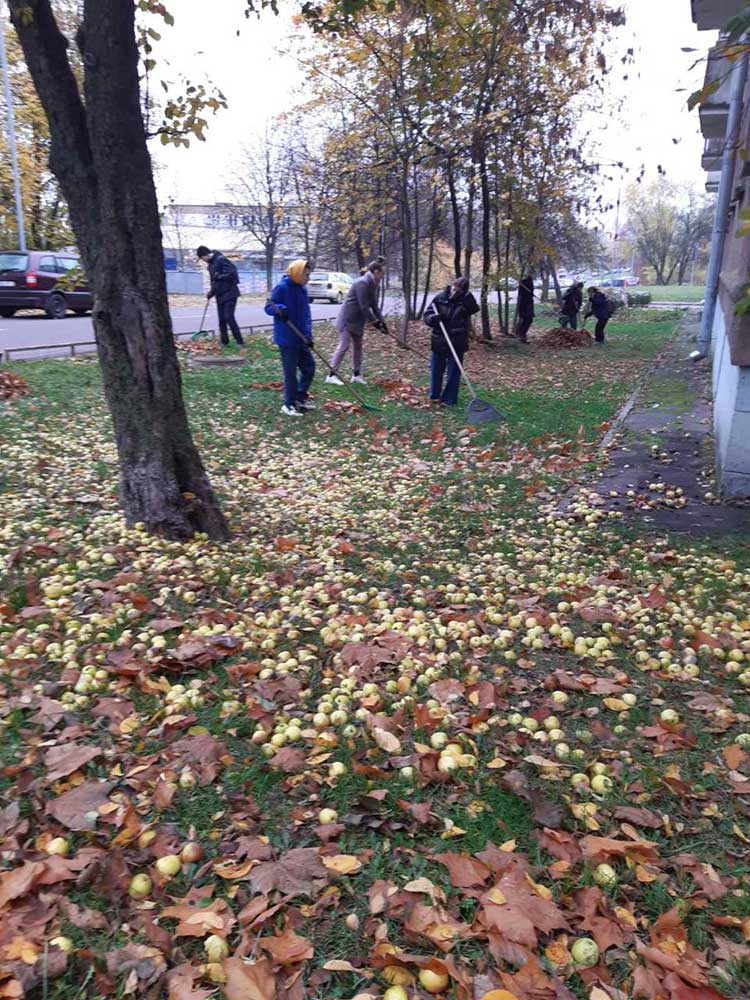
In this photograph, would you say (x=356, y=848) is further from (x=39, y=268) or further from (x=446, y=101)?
(x=39, y=268)

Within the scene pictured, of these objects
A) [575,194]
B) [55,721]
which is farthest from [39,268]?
[55,721]

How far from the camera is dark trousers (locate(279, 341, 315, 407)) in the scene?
31.7ft

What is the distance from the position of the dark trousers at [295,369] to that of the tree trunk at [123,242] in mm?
4339

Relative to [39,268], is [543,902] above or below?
below

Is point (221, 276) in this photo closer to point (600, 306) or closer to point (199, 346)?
point (199, 346)

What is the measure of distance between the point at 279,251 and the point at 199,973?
6771cm

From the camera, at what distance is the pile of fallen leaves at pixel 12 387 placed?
10.1m

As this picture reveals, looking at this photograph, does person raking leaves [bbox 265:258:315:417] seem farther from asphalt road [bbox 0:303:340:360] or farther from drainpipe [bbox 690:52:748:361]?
drainpipe [bbox 690:52:748:361]

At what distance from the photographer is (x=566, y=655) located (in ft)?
13.7

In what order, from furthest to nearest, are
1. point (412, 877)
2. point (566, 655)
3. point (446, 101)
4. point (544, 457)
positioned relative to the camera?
point (446, 101), point (544, 457), point (566, 655), point (412, 877)

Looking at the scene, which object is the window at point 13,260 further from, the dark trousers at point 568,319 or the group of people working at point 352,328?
the dark trousers at point 568,319

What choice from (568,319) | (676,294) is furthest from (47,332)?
(676,294)

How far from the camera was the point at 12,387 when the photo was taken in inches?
406

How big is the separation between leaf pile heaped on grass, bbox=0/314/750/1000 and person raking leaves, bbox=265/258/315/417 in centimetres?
420
